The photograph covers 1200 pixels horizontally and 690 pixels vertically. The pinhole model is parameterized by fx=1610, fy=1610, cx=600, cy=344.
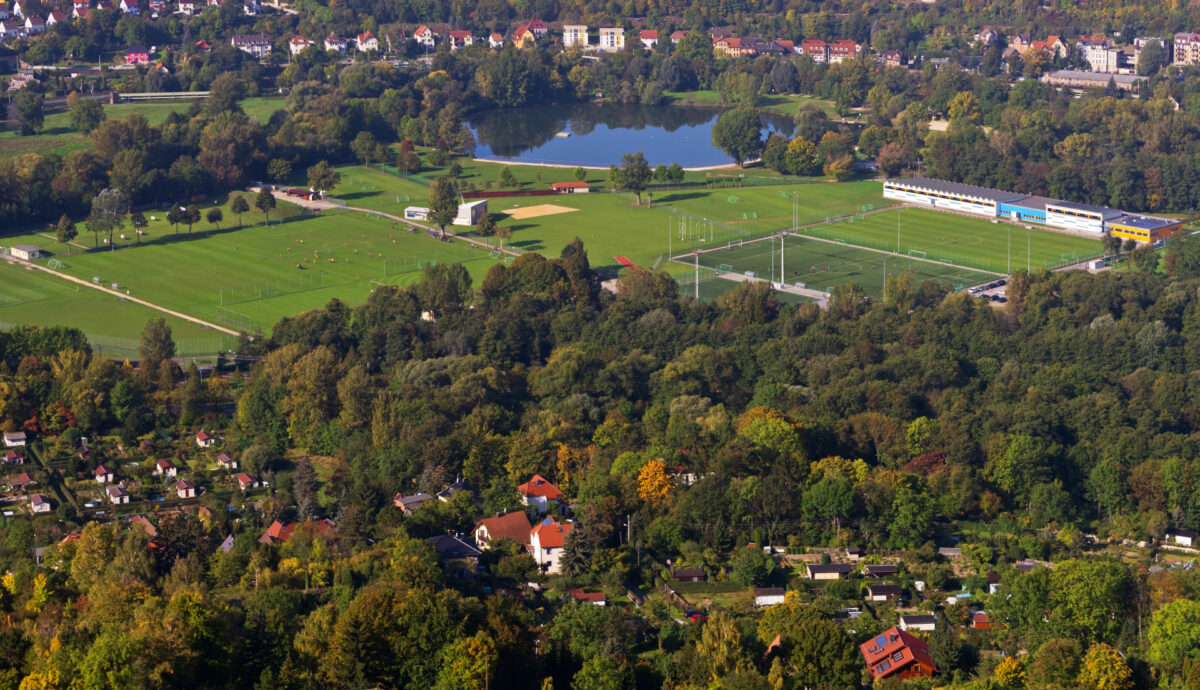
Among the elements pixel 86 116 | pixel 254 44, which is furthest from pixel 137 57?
pixel 86 116

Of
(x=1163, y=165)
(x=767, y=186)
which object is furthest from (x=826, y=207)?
(x=1163, y=165)

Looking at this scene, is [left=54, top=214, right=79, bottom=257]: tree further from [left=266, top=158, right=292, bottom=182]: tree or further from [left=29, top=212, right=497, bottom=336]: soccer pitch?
[left=266, top=158, right=292, bottom=182]: tree

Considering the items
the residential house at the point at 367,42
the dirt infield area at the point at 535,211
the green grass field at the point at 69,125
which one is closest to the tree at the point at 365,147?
the green grass field at the point at 69,125

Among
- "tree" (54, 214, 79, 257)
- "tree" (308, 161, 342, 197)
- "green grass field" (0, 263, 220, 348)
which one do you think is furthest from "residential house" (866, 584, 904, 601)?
"tree" (308, 161, 342, 197)

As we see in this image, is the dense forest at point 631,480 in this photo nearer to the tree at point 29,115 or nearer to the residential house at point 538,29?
the tree at point 29,115

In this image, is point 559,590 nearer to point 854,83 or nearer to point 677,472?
point 677,472

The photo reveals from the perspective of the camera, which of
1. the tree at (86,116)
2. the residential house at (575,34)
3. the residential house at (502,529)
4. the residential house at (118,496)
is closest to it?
Answer: the residential house at (502,529)

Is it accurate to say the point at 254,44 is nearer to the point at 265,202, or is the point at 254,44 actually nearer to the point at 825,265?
the point at 265,202
